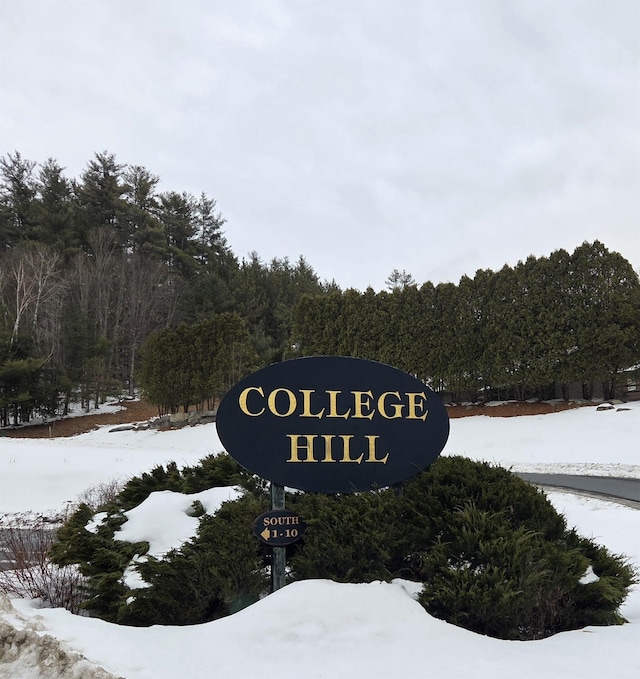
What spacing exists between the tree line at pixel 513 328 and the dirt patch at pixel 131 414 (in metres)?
0.79

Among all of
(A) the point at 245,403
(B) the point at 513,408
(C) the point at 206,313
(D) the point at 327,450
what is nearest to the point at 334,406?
(D) the point at 327,450

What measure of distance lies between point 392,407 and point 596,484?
7.51 m

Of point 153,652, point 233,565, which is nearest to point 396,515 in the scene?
point 233,565

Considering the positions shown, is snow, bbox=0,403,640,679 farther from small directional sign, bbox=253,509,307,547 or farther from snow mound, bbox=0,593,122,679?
small directional sign, bbox=253,509,307,547

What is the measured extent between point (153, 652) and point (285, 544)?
1.45 meters

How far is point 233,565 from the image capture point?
3516 millimetres

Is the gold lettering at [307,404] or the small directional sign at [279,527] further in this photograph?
the gold lettering at [307,404]

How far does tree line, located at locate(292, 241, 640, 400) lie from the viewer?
1747 centimetres

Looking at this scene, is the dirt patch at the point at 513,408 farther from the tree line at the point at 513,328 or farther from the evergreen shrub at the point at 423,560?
the evergreen shrub at the point at 423,560

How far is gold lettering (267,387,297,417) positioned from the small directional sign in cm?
75

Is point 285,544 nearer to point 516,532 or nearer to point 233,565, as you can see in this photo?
point 233,565

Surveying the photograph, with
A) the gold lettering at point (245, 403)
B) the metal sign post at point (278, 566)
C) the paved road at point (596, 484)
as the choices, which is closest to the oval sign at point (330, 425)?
the gold lettering at point (245, 403)

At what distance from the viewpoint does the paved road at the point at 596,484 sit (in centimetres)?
860

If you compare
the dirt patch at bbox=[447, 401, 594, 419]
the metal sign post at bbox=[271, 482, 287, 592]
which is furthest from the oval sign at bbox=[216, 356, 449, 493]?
the dirt patch at bbox=[447, 401, 594, 419]
